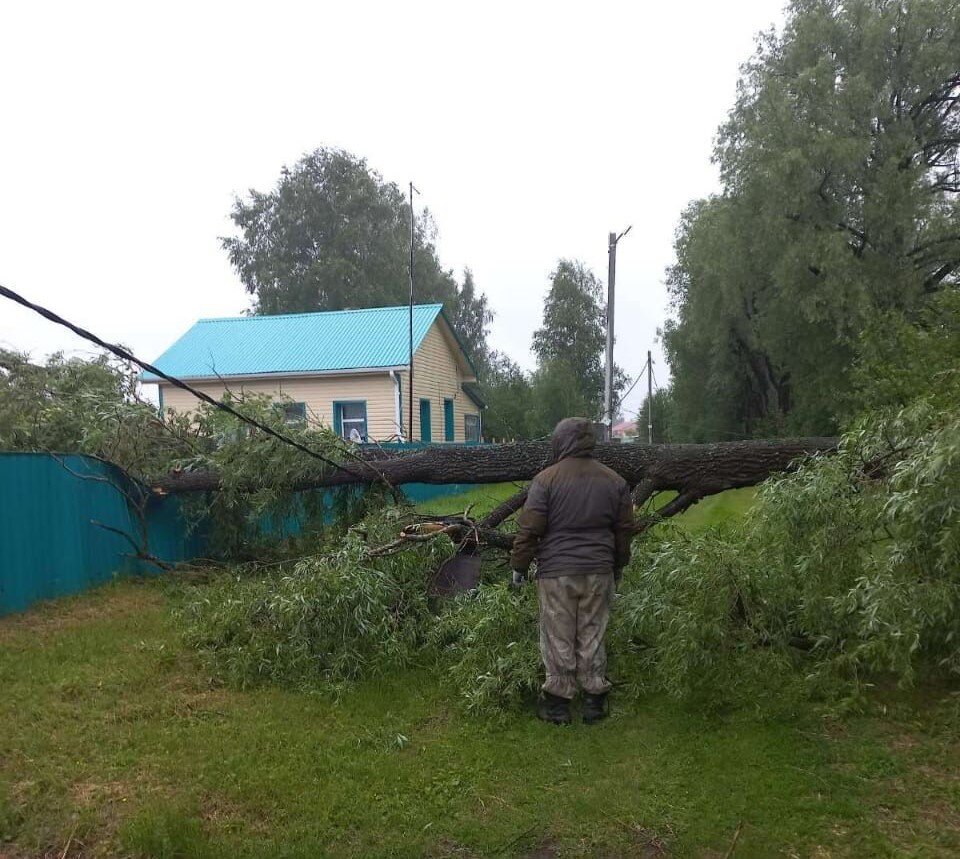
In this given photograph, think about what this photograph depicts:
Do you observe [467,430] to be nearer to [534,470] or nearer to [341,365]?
[341,365]

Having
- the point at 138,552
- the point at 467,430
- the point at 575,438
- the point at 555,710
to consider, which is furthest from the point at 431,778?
the point at 467,430

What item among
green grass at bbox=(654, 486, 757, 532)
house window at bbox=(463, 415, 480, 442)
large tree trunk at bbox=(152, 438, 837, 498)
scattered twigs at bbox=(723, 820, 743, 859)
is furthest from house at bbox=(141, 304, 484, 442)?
scattered twigs at bbox=(723, 820, 743, 859)

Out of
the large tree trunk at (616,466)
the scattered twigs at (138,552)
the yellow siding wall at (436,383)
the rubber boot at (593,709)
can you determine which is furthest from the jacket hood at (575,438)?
the yellow siding wall at (436,383)

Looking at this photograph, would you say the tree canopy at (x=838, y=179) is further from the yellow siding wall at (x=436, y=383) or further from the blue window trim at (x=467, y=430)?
the blue window trim at (x=467, y=430)

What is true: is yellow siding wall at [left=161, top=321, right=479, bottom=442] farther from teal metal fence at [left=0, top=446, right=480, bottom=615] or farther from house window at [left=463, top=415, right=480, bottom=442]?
teal metal fence at [left=0, top=446, right=480, bottom=615]

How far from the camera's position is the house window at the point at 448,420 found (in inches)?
864

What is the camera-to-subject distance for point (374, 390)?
18781mm

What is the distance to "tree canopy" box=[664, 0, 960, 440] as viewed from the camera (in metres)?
17.8

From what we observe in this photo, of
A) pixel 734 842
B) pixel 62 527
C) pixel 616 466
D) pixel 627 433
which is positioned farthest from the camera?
pixel 627 433

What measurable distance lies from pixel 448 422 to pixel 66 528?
15.4 metres

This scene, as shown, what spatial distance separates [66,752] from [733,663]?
3.44m

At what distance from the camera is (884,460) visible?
15.8 ft

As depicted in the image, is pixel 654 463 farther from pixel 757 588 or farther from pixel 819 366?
pixel 819 366

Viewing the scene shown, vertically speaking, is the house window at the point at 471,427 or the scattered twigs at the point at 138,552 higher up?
the house window at the point at 471,427
